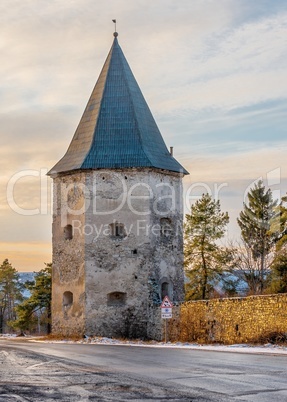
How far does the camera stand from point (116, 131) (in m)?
38.9

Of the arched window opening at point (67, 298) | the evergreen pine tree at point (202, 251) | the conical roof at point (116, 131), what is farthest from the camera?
the evergreen pine tree at point (202, 251)

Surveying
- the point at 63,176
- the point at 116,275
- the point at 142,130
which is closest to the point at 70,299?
the point at 116,275

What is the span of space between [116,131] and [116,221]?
15.7ft

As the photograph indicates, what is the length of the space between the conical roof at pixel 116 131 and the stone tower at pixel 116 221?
0.17 feet

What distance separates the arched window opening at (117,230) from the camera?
37.7 meters

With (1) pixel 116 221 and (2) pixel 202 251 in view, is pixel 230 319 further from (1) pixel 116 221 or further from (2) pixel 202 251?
(2) pixel 202 251

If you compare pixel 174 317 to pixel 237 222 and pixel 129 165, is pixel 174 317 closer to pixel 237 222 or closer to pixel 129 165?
Answer: pixel 129 165

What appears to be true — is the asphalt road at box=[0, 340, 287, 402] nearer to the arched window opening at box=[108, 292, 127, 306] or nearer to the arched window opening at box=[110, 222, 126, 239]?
the arched window opening at box=[108, 292, 127, 306]

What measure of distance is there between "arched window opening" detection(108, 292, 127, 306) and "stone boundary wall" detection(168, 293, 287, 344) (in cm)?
518

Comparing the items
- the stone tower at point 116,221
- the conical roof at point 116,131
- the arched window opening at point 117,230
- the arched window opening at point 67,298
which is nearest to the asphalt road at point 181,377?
the stone tower at point 116,221

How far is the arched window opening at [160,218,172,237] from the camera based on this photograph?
38625mm

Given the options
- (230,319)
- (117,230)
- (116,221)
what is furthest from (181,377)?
(117,230)

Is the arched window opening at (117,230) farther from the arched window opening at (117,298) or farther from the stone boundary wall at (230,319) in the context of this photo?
the stone boundary wall at (230,319)

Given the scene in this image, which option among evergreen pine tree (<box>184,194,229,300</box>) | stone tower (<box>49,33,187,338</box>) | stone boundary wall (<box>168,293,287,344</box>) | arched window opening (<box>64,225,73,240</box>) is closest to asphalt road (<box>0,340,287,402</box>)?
stone boundary wall (<box>168,293,287,344</box>)
